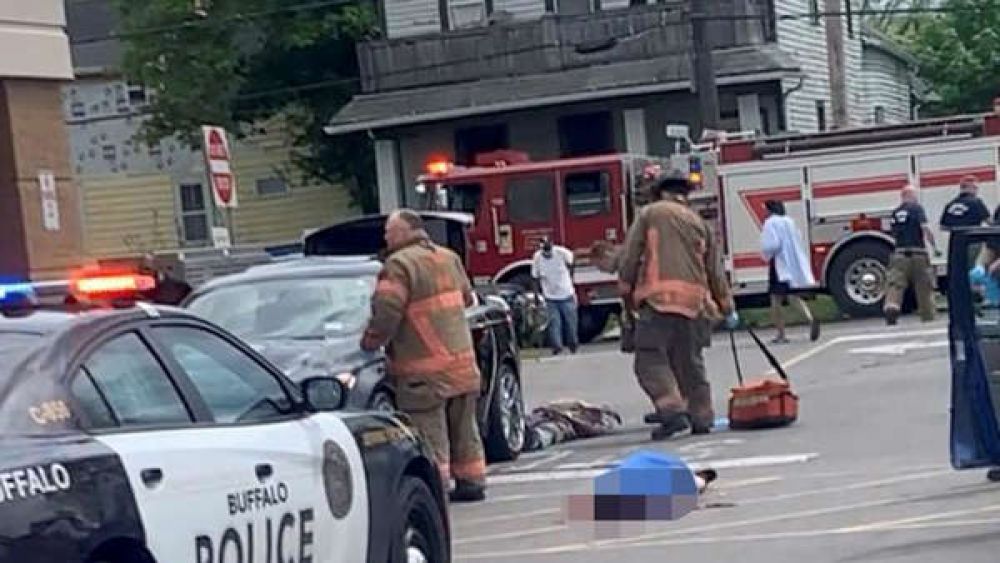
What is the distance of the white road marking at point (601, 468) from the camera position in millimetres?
14156

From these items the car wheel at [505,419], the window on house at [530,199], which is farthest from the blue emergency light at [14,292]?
the window on house at [530,199]

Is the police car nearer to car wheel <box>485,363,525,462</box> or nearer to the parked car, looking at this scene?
the parked car

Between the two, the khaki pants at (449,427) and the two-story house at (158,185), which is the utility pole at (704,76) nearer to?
the two-story house at (158,185)

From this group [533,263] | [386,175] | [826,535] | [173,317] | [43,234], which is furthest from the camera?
[386,175]

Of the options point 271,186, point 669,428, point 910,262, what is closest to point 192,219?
point 271,186

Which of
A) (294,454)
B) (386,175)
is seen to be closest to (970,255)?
(294,454)

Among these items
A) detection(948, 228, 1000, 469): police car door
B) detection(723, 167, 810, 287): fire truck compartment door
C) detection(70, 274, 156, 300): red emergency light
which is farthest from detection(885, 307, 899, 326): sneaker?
detection(70, 274, 156, 300): red emergency light

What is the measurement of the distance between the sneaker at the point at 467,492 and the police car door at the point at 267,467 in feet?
16.9

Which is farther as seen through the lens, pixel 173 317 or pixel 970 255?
pixel 970 255

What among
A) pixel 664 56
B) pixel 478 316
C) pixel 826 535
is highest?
pixel 664 56

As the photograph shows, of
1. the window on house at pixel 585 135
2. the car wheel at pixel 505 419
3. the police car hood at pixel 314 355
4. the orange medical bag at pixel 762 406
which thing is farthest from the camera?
the window on house at pixel 585 135

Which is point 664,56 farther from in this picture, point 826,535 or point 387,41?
point 826,535

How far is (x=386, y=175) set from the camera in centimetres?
4275

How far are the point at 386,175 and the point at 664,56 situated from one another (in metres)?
6.37
